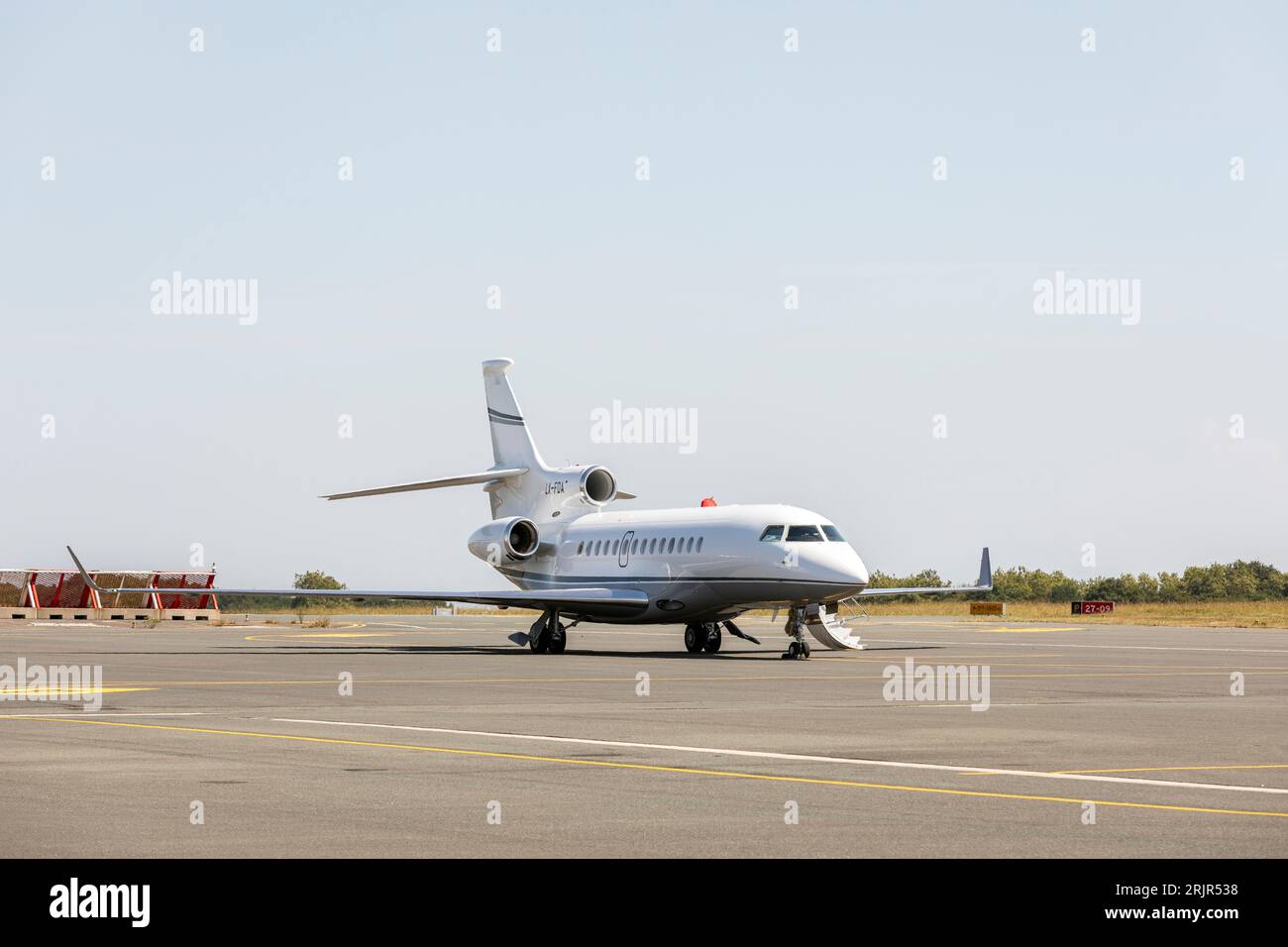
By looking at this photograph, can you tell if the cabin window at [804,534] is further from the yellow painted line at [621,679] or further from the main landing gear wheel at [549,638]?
the yellow painted line at [621,679]

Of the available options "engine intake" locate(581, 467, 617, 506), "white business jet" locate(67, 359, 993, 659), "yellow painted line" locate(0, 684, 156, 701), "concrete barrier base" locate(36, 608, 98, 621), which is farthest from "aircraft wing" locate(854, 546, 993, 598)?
"concrete barrier base" locate(36, 608, 98, 621)

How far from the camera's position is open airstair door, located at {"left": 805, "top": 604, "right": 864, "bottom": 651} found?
39938 mm

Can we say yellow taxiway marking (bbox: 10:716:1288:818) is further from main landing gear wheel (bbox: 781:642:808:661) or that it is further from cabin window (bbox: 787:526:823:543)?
cabin window (bbox: 787:526:823:543)

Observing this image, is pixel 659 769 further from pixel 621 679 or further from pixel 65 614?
pixel 65 614

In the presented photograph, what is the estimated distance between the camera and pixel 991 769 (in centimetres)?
1516

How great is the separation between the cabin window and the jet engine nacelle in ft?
38.0

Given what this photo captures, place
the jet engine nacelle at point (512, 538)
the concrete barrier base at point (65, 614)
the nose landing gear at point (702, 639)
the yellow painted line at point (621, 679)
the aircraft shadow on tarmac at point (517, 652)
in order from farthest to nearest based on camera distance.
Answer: the concrete barrier base at point (65, 614) < the jet engine nacelle at point (512, 538) < the nose landing gear at point (702, 639) < the aircraft shadow on tarmac at point (517, 652) < the yellow painted line at point (621, 679)

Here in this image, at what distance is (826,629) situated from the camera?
131 ft

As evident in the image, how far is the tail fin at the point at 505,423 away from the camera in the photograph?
52344mm

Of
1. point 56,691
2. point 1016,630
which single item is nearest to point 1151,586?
point 1016,630

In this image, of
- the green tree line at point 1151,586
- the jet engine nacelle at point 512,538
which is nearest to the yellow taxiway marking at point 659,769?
the jet engine nacelle at point 512,538

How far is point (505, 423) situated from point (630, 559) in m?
10.2

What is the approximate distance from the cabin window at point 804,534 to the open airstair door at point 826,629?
5.17 feet
